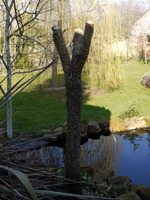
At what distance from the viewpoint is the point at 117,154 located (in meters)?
4.82

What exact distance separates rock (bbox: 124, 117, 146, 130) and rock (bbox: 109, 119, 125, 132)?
0.15 m

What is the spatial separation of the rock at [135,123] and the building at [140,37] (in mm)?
12597

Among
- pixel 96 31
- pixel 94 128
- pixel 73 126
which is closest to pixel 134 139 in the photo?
pixel 94 128

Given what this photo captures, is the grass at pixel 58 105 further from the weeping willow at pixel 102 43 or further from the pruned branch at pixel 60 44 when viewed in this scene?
the pruned branch at pixel 60 44

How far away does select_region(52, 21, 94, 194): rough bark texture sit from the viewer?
2.05 m

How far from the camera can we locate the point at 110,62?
30.0ft

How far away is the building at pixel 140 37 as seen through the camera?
18453 mm

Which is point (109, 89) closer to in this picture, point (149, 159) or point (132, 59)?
point (149, 159)

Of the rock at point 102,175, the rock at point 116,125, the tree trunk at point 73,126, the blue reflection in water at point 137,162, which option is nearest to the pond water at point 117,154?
the blue reflection in water at point 137,162

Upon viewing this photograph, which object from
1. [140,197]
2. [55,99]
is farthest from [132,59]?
[140,197]

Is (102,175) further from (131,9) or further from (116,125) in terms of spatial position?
(131,9)

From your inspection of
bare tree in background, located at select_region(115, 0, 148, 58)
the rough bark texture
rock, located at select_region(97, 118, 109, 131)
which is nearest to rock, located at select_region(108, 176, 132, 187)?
the rough bark texture

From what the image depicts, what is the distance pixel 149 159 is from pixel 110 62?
5337 mm

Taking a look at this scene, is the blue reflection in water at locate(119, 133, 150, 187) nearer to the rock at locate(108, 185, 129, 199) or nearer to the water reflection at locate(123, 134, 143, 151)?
the water reflection at locate(123, 134, 143, 151)
